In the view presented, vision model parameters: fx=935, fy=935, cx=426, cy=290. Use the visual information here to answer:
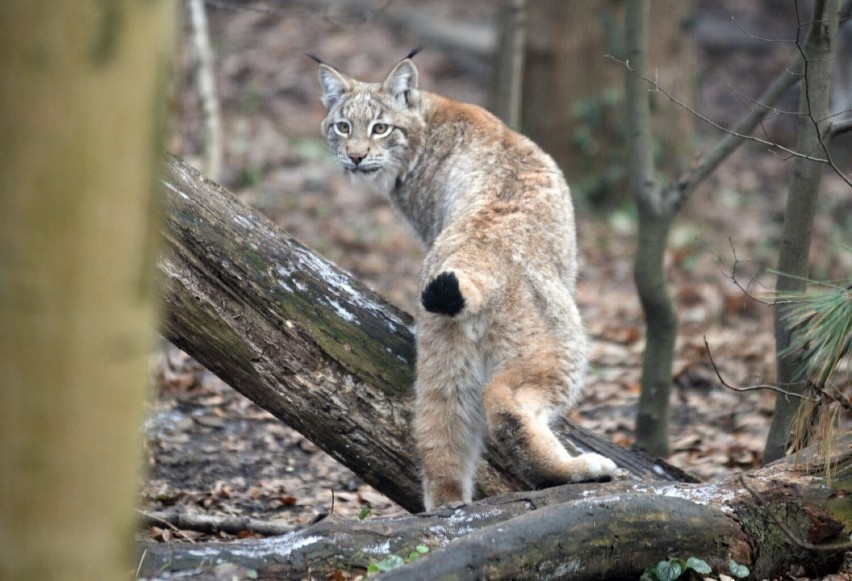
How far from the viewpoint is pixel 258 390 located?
12.6 ft

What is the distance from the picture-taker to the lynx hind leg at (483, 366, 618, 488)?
142 inches

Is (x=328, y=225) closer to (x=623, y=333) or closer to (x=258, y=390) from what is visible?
(x=623, y=333)

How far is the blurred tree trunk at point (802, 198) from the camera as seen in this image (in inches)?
160

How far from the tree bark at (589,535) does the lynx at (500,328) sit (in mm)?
372

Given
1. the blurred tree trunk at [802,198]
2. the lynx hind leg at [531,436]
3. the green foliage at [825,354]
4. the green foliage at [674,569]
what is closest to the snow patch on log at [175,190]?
the lynx hind leg at [531,436]

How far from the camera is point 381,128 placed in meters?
5.39

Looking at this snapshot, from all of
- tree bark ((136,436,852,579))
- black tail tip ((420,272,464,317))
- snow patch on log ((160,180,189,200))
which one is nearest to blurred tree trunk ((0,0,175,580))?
tree bark ((136,436,852,579))

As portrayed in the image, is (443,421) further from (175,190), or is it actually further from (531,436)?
(175,190)

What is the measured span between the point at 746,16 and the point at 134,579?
15553 millimetres

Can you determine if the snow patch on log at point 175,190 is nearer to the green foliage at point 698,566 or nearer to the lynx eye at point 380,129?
the lynx eye at point 380,129

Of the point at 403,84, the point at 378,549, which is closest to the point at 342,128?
the point at 403,84

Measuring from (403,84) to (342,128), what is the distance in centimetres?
44

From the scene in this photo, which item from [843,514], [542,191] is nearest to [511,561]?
[843,514]

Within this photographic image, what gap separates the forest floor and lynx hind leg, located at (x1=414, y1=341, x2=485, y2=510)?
1.99ft
